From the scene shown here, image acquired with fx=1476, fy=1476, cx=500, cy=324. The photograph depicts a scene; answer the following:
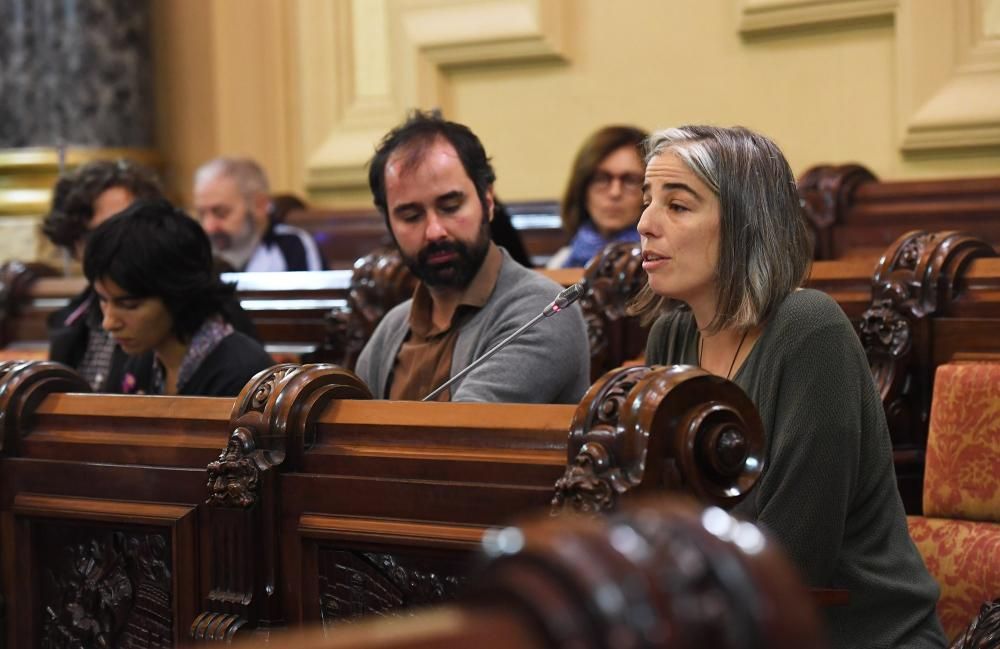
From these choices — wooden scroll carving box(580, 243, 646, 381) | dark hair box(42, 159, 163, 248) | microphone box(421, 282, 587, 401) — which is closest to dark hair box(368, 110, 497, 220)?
microphone box(421, 282, 587, 401)

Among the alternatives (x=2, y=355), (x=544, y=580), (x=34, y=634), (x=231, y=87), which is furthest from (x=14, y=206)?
(x=544, y=580)

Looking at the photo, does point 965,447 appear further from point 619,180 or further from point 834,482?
point 619,180

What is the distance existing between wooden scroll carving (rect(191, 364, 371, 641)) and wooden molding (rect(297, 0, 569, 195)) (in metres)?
3.58

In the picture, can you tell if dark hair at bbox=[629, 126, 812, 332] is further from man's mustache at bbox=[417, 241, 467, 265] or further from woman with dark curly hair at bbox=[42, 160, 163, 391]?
woman with dark curly hair at bbox=[42, 160, 163, 391]

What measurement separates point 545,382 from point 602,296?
0.84m

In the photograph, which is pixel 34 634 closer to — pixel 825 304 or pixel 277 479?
pixel 277 479

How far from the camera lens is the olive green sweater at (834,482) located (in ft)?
6.91

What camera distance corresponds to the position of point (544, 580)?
89 cm

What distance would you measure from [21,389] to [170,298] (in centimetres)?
67

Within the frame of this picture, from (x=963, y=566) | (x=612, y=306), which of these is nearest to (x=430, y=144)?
(x=612, y=306)

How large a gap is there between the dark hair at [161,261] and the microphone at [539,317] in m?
0.74

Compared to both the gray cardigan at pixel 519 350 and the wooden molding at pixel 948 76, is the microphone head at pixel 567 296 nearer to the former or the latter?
the gray cardigan at pixel 519 350

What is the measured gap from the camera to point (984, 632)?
211cm

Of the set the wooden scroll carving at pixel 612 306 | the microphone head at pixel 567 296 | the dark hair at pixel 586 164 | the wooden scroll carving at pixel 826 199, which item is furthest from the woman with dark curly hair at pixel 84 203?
the microphone head at pixel 567 296
